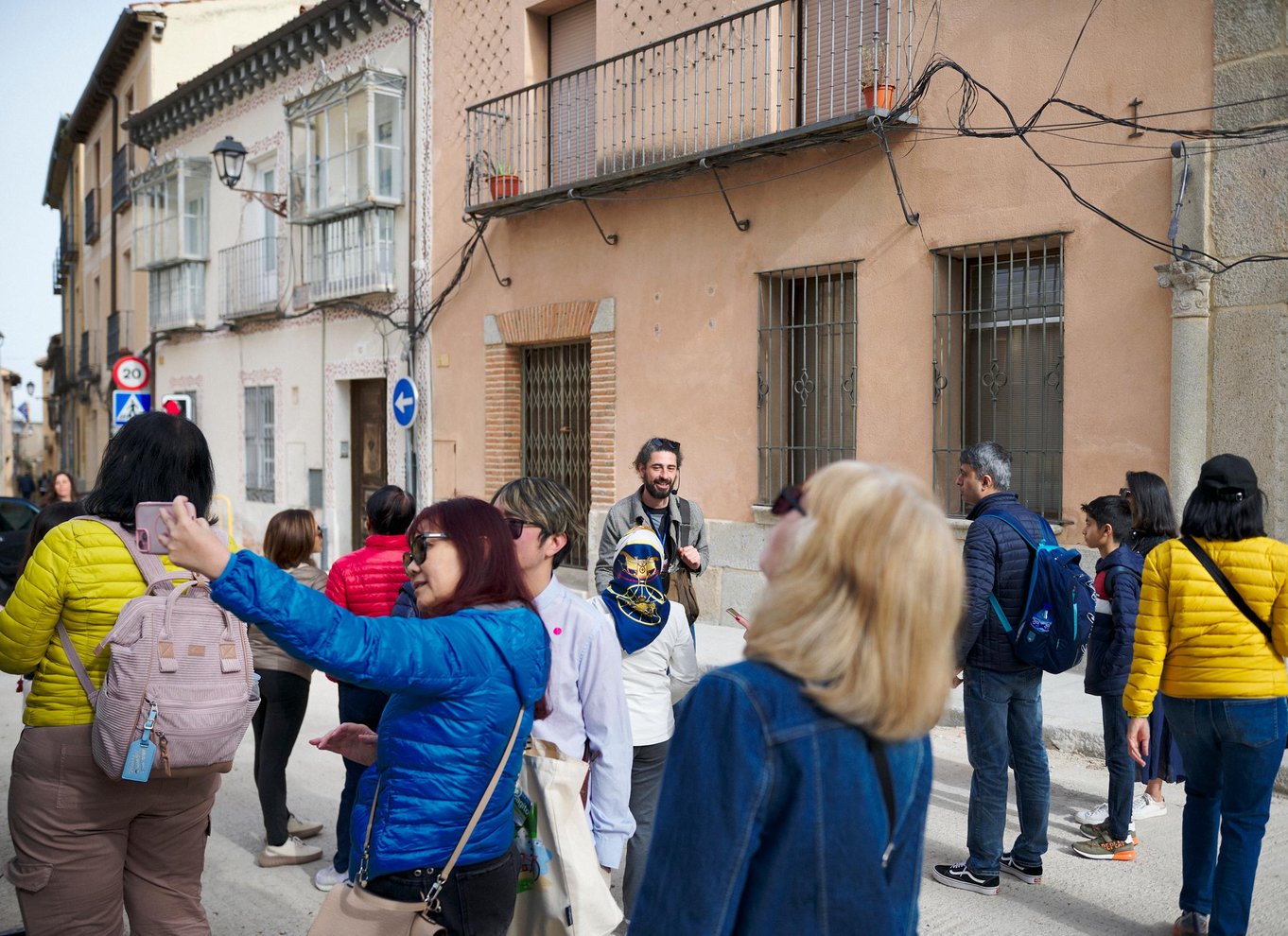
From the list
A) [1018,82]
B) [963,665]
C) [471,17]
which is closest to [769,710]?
[963,665]

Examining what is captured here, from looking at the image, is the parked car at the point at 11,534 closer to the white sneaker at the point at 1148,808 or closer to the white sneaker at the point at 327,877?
the white sneaker at the point at 327,877

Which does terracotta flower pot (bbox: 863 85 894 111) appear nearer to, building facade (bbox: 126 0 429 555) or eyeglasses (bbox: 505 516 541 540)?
building facade (bbox: 126 0 429 555)

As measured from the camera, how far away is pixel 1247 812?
3.63 meters

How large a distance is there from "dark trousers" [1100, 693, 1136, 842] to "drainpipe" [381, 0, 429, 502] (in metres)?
10.6

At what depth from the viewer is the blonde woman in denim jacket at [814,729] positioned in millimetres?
1541

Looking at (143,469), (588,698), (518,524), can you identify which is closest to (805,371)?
(518,524)

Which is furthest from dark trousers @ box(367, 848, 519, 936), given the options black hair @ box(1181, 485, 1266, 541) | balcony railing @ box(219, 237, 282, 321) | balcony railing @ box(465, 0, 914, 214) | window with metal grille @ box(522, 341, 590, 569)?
balcony railing @ box(219, 237, 282, 321)

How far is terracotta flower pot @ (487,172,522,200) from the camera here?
12538mm

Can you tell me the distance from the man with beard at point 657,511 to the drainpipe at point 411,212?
9.06m

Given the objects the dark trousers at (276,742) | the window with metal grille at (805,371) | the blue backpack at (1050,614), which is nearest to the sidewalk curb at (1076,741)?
the blue backpack at (1050,614)

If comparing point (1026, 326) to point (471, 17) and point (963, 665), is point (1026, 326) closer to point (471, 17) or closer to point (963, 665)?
point (963, 665)

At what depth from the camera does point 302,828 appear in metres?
5.18

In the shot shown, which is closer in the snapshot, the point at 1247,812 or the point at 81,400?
the point at 1247,812

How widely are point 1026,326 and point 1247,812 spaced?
17.0ft
